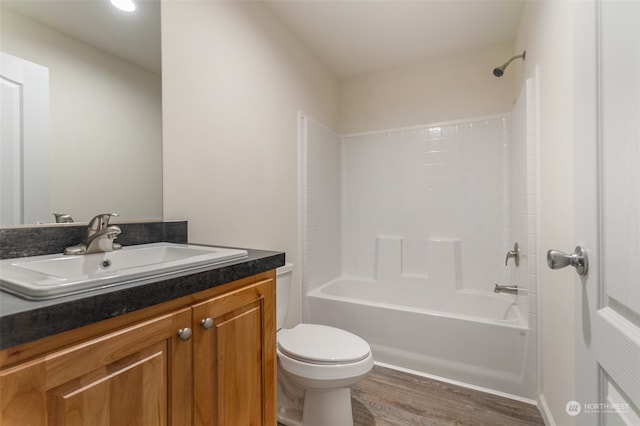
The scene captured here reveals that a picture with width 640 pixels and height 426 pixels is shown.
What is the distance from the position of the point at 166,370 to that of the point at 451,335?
5.94 feet

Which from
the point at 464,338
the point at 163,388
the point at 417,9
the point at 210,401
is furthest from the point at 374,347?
the point at 417,9

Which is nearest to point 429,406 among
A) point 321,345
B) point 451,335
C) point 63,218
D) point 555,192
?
point 451,335

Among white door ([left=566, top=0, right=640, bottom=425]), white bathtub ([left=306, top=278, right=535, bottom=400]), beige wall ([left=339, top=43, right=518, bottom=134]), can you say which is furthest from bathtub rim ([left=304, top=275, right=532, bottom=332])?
beige wall ([left=339, top=43, right=518, bottom=134])

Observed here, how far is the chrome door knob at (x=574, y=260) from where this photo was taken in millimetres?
666

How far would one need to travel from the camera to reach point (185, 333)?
0.68 m

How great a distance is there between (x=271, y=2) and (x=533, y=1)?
63.2 inches

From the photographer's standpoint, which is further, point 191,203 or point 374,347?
point 374,347

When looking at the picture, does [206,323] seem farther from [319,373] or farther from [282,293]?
[282,293]

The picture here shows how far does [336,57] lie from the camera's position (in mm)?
2566

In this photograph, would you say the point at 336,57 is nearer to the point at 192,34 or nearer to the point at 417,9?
the point at 417,9

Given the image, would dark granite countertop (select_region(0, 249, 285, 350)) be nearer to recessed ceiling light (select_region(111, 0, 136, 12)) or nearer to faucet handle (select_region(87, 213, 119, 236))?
faucet handle (select_region(87, 213, 119, 236))

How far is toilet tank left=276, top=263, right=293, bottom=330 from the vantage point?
1.64 m

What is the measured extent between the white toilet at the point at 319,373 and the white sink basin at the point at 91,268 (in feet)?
2.42

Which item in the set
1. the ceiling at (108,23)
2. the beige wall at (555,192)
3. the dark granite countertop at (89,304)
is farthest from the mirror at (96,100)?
the beige wall at (555,192)
